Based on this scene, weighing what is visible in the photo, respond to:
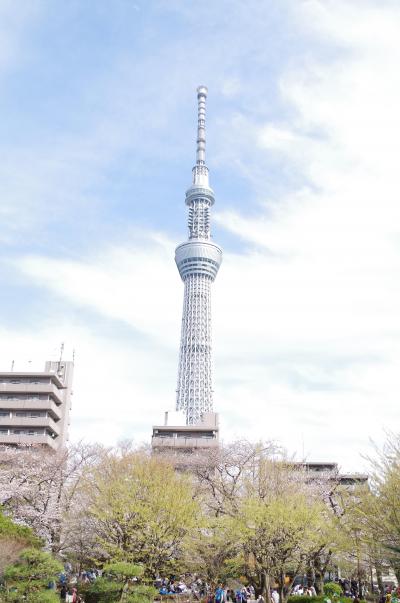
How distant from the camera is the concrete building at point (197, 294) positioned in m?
129

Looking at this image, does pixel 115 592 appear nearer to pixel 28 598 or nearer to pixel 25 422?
pixel 28 598

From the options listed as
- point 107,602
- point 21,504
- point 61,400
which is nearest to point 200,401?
point 61,400

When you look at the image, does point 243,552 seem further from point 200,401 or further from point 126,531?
point 200,401

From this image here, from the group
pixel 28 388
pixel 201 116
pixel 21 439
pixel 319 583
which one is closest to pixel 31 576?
pixel 319 583

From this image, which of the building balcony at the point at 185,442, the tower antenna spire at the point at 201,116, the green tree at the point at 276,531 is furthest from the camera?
the tower antenna spire at the point at 201,116

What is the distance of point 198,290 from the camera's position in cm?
14250

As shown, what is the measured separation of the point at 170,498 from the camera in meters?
29.7

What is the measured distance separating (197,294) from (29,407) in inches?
3161

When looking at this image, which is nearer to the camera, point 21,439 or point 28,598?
point 28,598

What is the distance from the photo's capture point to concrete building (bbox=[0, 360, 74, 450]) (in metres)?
63.9

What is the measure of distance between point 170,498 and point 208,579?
15.1ft

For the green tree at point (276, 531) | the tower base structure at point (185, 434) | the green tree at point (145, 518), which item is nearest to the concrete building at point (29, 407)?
the tower base structure at point (185, 434)

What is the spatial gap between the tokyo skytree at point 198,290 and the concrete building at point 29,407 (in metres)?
54.7

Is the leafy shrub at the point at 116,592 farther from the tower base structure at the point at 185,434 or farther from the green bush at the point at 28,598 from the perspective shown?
the tower base structure at the point at 185,434
